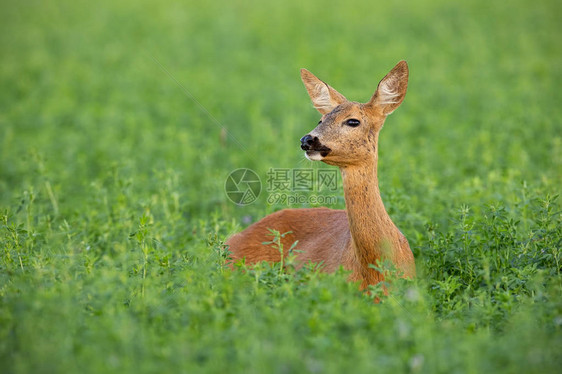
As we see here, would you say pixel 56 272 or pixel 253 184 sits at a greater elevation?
pixel 253 184

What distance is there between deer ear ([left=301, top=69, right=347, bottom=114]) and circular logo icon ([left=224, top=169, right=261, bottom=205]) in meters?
2.28

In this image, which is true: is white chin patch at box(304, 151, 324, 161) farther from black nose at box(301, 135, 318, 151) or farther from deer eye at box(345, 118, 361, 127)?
deer eye at box(345, 118, 361, 127)

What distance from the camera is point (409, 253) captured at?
16.3 ft

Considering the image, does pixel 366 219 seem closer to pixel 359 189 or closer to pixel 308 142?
pixel 359 189

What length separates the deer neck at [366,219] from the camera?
4.79 m

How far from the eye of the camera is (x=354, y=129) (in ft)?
16.3

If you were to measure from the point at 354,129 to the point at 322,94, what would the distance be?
0.82 m

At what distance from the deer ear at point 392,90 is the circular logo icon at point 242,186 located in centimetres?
288

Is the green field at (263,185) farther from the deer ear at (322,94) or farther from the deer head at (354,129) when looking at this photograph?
the deer head at (354,129)

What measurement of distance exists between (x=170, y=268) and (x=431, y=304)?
72.3 inches

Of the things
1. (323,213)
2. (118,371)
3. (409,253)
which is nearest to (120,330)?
(118,371)

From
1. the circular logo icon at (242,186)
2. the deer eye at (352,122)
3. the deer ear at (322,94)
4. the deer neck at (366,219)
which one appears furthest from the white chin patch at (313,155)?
the circular logo icon at (242,186)

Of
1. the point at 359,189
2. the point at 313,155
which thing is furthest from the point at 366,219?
the point at 313,155

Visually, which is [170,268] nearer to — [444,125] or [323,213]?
[323,213]
